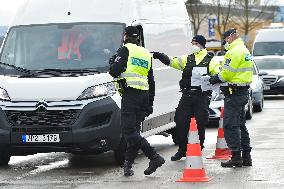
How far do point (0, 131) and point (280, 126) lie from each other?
29.3 feet

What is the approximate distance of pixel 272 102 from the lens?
2984 cm

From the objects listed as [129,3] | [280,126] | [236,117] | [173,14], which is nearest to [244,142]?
[236,117]

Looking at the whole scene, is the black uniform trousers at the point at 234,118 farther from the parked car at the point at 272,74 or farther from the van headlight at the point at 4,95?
the parked car at the point at 272,74

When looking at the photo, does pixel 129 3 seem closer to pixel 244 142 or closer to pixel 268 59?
pixel 244 142

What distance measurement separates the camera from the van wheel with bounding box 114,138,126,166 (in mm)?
12743

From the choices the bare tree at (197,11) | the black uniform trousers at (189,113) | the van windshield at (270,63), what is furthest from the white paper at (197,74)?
the bare tree at (197,11)

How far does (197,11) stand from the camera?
69.8 meters

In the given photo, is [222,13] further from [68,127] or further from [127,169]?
[127,169]

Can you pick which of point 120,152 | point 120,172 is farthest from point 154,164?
point 120,152

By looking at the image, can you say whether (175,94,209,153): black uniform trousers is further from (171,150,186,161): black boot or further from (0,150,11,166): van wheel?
(0,150,11,166): van wheel

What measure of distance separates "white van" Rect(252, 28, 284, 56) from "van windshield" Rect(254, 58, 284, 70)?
5007 mm

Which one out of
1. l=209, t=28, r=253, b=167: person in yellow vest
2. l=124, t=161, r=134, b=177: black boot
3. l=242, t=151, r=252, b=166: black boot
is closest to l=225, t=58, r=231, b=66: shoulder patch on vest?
l=209, t=28, r=253, b=167: person in yellow vest

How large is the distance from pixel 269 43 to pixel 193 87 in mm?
23539

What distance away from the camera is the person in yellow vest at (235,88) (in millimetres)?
12664
